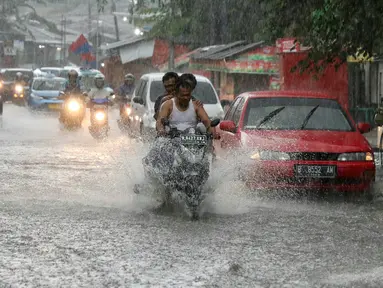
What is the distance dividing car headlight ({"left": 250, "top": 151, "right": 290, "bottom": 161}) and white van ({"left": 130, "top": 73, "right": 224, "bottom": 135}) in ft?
27.8

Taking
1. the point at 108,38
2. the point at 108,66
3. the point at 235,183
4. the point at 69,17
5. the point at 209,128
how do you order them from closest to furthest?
the point at 209,128
the point at 235,183
the point at 108,66
the point at 108,38
the point at 69,17

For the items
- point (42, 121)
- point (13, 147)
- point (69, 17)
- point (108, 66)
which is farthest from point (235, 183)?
point (69, 17)

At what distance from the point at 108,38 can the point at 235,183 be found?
4155 inches

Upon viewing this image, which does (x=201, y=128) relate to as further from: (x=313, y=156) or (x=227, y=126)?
(x=227, y=126)

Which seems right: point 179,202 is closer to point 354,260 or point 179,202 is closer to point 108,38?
point 354,260

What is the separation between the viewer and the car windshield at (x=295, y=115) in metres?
14.0

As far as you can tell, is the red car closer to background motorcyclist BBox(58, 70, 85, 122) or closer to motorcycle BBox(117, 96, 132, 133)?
motorcycle BBox(117, 96, 132, 133)

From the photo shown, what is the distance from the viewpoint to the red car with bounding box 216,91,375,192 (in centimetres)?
1265

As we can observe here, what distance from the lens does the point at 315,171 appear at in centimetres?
1265

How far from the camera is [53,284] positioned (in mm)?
7418

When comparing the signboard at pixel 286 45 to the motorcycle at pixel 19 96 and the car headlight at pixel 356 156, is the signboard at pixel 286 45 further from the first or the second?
the motorcycle at pixel 19 96

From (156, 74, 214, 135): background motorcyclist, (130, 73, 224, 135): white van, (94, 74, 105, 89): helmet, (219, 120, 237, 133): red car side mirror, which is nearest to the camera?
(156, 74, 214, 135): background motorcyclist

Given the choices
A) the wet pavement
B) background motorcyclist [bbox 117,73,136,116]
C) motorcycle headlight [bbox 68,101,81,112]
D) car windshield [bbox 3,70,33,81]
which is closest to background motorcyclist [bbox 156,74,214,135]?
the wet pavement

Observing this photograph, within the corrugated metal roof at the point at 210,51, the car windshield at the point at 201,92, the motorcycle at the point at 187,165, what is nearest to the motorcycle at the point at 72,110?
the car windshield at the point at 201,92
